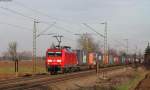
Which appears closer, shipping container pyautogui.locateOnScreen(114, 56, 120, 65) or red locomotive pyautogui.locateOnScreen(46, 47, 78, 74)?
red locomotive pyautogui.locateOnScreen(46, 47, 78, 74)

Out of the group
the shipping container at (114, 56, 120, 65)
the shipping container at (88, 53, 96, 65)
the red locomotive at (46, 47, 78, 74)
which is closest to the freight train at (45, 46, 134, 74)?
the red locomotive at (46, 47, 78, 74)

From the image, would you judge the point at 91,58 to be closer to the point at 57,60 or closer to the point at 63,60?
the point at 63,60

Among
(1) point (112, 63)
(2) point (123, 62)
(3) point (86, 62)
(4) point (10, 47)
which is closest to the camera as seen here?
(3) point (86, 62)

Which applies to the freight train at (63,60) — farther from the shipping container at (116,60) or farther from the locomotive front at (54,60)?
the shipping container at (116,60)

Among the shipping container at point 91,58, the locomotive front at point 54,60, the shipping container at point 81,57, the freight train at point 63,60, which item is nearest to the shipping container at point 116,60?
the shipping container at point 91,58

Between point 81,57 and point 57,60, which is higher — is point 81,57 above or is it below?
above

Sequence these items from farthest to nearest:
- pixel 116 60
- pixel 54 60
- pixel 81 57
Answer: pixel 116 60, pixel 81 57, pixel 54 60

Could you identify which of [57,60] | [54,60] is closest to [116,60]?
[54,60]

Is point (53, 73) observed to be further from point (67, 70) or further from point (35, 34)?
point (35, 34)

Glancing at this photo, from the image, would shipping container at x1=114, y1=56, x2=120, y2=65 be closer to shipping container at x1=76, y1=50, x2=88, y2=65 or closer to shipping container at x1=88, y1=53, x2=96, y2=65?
shipping container at x1=88, y1=53, x2=96, y2=65

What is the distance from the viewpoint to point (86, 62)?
68.8m

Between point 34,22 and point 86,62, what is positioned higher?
point 34,22

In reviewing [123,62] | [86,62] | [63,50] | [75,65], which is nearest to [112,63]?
[123,62]

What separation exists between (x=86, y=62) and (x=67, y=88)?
4271 cm
